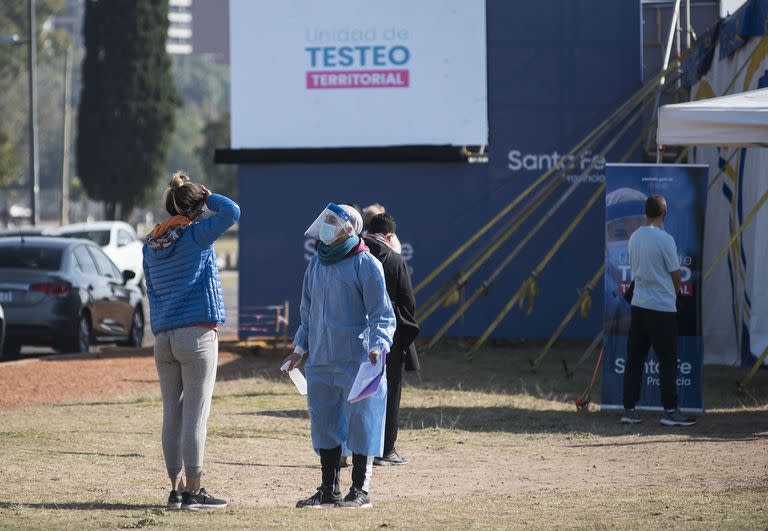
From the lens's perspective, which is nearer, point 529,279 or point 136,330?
point 529,279

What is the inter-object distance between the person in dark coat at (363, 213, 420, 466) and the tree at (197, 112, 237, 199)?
60.3 metres

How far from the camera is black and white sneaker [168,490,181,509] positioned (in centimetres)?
784

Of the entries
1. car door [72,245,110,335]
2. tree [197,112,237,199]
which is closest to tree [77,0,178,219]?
tree [197,112,237,199]

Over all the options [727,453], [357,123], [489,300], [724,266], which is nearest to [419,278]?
[489,300]

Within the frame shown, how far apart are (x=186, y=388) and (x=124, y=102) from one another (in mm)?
45845

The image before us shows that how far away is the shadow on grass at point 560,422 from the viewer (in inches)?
452

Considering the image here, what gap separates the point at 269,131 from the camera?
1991cm

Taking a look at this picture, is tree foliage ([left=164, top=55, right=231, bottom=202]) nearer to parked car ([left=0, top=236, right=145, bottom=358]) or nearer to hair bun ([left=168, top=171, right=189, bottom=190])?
parked car ([left=0, top=236, right=145, bottom=358])

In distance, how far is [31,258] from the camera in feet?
56.9

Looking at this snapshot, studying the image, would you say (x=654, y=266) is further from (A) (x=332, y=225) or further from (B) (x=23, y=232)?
(B) (x=23, y=232)

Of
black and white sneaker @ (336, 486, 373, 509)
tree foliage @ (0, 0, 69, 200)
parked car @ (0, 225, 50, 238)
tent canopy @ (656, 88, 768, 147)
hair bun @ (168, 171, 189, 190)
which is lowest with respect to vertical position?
black and white sneaker @ (336, 486, 373, 509)

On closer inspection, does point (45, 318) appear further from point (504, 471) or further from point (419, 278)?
point (504, 471)

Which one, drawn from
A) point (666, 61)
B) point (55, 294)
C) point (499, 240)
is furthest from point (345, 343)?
point (666, 61)

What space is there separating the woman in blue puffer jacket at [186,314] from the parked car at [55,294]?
9388 mm
